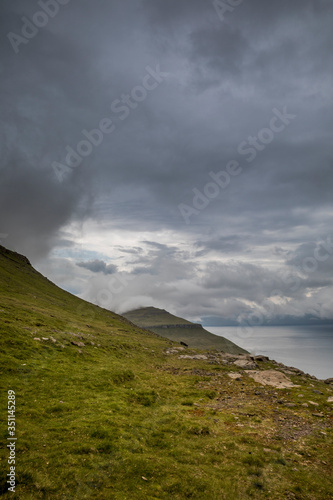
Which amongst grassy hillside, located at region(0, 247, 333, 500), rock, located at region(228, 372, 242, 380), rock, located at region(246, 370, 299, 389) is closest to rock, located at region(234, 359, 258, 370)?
rock, located at region(228, 372, 242, 380)

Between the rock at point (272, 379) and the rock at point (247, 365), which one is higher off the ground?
the rock at point (272, 379)

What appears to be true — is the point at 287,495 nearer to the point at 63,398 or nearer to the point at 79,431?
the point at 79,431

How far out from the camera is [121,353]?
46.3 metres

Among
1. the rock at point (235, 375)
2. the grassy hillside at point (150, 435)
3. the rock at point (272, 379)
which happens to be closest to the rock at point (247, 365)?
the rock at point (235, 375)

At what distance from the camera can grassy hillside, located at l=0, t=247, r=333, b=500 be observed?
11.9 metres

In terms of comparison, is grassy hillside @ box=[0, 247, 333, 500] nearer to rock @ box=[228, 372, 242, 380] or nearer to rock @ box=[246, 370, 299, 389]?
rock @ box=[246, 370, 299, 389]

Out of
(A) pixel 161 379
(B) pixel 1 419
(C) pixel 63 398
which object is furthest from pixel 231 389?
(B) pixel 1 419

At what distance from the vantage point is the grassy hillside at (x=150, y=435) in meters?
11.9

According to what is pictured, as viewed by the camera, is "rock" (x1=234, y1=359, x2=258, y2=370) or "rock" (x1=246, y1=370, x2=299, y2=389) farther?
"rock" (x1=234, y1=359, x2=258, y2=370)

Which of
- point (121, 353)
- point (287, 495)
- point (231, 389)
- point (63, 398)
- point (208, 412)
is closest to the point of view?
point (287, 495)

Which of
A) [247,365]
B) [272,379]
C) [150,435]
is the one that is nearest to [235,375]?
[272,379]

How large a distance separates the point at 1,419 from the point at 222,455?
13655 mm

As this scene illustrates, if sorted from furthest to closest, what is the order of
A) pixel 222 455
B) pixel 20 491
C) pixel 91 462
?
pixel 222 455, pixel 91 462, pixel 20 491

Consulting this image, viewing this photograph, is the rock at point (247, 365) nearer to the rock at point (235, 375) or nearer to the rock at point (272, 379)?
the rock at point (235, 375)
